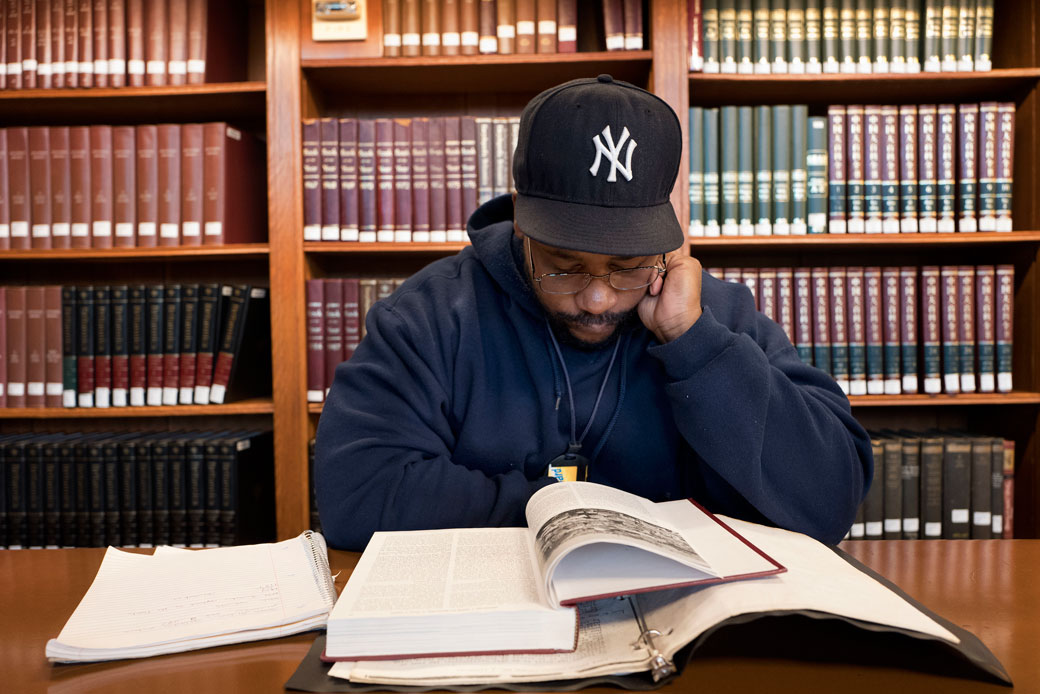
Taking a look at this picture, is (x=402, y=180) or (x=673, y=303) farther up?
(x=402, y=180)

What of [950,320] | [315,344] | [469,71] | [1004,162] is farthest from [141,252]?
[1004,162]

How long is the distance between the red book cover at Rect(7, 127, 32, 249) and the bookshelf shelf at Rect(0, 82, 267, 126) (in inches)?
4.2

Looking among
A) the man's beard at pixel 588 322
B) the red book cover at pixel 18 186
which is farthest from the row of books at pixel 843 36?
the red book cover at pixel 18 186

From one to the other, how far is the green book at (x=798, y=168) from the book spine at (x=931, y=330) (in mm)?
352

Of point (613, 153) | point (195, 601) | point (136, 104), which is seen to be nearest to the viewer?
point (195, 601)

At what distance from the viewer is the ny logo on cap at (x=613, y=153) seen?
3.04ft

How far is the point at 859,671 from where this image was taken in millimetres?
577

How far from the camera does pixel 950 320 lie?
1.99 meters

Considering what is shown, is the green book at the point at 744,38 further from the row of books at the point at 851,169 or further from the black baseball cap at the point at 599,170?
the black baseball cap at the point at 599,170

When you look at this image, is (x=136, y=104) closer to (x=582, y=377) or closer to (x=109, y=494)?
(x=109, y=494)

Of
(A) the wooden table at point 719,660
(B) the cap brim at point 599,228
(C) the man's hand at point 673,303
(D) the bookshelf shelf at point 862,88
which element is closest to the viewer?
(A) the wooden table at point 719,660

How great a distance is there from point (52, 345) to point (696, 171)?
1752 millimetres

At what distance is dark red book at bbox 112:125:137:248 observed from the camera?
199 centimetres

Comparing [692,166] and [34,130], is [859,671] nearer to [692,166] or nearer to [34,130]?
[692,166]
